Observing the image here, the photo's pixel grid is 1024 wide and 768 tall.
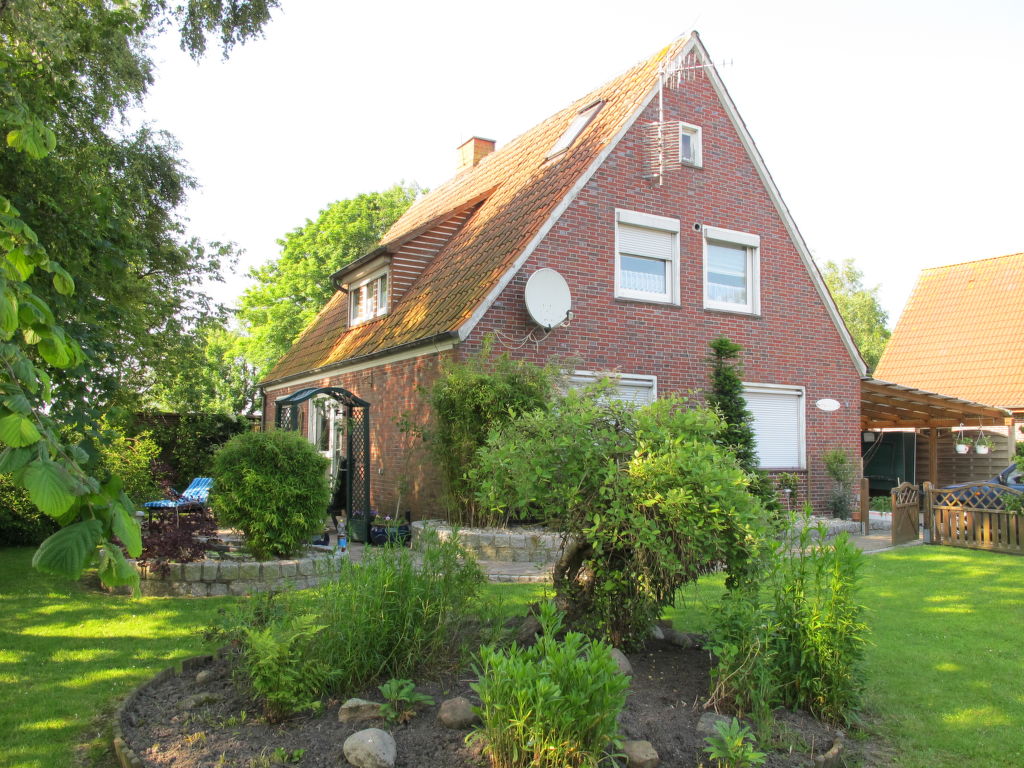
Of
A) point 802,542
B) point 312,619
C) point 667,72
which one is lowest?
Answer: point 312,619

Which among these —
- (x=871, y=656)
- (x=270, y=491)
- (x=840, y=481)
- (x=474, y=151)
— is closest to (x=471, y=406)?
(x=270, y=491)

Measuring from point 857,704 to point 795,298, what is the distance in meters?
12.4

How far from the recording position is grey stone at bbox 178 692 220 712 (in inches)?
172

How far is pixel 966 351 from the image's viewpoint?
24.9 metres

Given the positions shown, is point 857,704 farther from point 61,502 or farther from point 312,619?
point 61,502

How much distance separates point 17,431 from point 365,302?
1528 cm

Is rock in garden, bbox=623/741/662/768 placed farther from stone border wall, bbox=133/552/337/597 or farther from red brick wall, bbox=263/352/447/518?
red brick wall, bbox=263/352/447/518

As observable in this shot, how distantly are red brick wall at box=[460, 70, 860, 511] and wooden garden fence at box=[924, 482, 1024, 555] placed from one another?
2.85 metres

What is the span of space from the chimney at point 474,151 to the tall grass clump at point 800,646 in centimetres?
1900

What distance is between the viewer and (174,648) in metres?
5.96

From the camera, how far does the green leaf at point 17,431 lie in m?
1.93

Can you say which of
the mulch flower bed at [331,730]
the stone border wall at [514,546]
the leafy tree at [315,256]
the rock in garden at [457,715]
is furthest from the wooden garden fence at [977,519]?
the leafy tree at [315,256]

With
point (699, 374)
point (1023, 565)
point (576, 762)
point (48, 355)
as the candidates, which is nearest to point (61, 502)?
point (48, 355)

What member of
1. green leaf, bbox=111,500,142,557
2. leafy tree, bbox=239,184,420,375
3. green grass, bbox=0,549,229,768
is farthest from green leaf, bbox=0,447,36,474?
leafy tree, bbox=239,184,420,375
